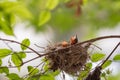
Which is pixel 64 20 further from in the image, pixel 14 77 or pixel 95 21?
pixel 14 77

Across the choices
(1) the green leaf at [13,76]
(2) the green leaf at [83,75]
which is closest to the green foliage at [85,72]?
(2) the green leaf at [83,75]

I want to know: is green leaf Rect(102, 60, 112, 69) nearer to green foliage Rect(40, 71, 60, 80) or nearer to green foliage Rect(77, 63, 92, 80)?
green foliage Rect(77, 63, 92, 80)

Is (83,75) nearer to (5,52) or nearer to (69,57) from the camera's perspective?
(69,57)

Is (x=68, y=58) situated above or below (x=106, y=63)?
above

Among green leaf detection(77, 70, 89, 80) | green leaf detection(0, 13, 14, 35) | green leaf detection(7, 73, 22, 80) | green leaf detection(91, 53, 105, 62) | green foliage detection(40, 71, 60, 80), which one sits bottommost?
green leaf detection(77, 70, 89, 80)

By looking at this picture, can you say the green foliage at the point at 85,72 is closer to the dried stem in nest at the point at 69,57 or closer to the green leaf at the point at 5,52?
the dried stem in nest at the point at 69,57

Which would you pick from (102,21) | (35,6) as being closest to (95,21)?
(102,21)

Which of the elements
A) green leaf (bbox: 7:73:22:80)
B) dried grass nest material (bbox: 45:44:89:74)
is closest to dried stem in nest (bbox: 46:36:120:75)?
dried grass nest material (bbox: 45:44:89:74)

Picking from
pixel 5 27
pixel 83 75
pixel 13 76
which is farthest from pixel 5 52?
pixel 83 75
